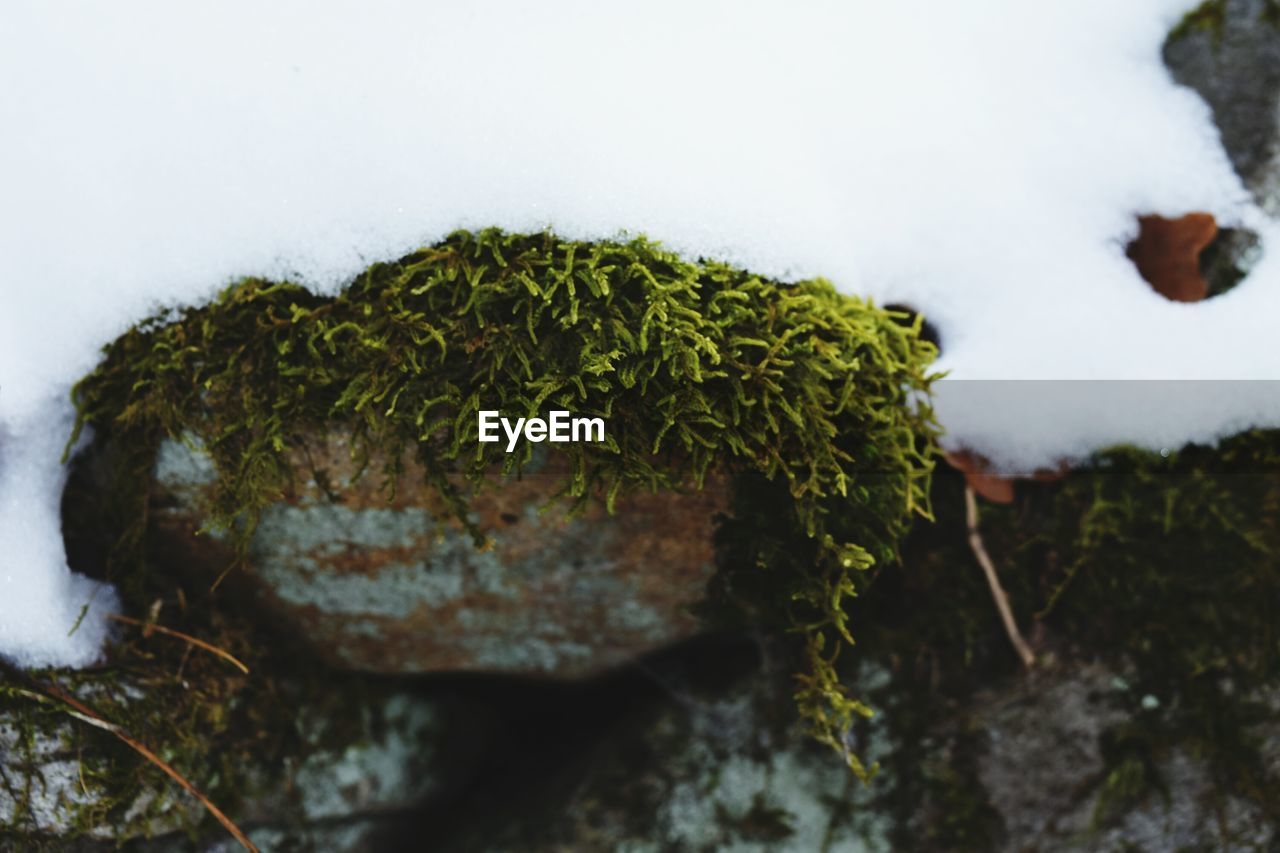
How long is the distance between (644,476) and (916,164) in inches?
47.8

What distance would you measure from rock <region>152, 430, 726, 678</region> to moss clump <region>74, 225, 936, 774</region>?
94mm

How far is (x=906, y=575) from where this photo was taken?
236 centimetres

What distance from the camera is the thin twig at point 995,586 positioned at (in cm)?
229

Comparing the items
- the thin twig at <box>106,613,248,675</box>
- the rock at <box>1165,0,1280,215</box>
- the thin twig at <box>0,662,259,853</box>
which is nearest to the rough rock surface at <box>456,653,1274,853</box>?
the thin twig at <box>0,662,259,853</box>

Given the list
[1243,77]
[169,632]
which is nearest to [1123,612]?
[1243,77]

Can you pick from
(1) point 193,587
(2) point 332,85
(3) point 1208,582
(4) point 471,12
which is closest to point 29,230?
(2) point 332,85

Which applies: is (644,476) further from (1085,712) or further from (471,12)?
(1085,712)

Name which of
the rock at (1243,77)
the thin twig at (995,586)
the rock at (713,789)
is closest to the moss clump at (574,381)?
the thin twig at (995,586)

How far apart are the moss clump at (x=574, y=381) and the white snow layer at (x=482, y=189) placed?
0.10 metres

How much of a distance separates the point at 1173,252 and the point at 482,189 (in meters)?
1.91

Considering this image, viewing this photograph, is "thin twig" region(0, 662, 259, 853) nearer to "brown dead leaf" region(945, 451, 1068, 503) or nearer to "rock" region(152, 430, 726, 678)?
"rock" region(152, 430, 726, 678)

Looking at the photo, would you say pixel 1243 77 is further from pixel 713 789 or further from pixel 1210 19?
pixel 713 789

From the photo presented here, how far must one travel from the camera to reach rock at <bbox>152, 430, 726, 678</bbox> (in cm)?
206

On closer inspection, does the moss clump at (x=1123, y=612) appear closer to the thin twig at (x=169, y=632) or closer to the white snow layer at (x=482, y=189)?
the white snow layer at (x=482, y=189)
